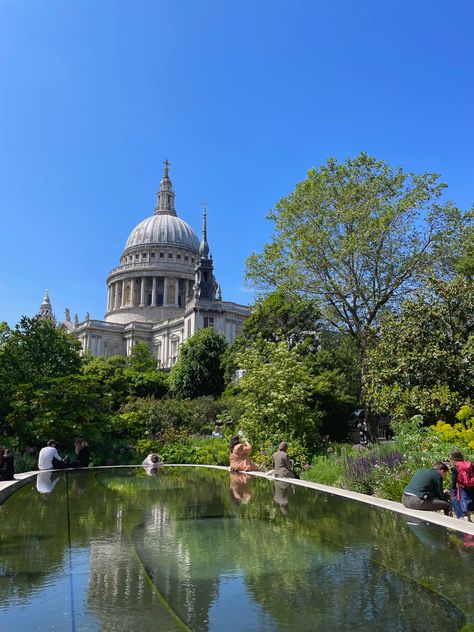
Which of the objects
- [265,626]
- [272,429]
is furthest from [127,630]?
[272,429]

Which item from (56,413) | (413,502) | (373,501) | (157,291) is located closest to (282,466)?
(373,501)

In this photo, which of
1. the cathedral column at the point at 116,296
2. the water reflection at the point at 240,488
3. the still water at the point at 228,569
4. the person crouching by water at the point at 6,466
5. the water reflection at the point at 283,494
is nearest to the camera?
the still water at the point at 228,569

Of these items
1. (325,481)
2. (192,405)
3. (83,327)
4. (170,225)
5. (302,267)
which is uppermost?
(170,225)

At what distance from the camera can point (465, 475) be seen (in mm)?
9344

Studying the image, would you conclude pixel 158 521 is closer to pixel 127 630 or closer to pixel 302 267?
pixel 127 630

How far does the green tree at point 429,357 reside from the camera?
17.8 m

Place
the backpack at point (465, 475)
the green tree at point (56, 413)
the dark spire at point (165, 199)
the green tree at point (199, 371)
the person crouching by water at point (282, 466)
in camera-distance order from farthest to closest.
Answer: the dark spire at point (165, 199) < the green tree at point (199, 371) < the green tree at point (56, 413) < the person crouching by water at point (282, 466) < the backpack at point (465, 475)

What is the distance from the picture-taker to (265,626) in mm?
4246

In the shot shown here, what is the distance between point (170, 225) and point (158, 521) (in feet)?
353

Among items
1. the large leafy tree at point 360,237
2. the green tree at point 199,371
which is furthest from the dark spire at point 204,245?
the large leafy tree at point 360,237

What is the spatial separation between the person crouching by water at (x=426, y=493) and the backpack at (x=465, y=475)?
39 centimetres

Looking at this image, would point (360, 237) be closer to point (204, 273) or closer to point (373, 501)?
point (373, 501)

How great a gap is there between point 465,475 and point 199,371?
42.3 meters

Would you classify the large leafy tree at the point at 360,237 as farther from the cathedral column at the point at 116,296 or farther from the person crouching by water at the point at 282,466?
the cathedral column at the point at 116,296
